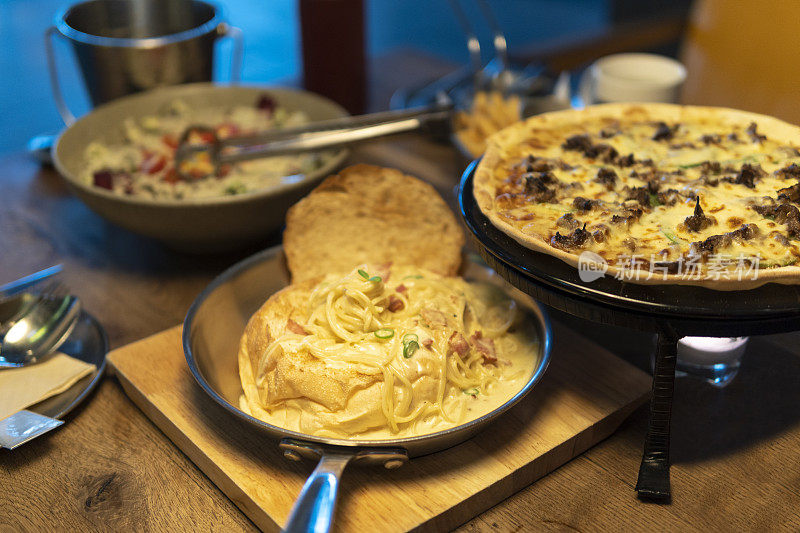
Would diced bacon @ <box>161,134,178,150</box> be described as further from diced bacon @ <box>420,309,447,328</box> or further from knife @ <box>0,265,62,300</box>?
diced bacon @ <box>420,309,447,328</box>

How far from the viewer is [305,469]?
1619 millimetres

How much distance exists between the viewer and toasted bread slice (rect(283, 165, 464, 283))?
2.05 m

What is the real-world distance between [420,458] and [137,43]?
206 cm

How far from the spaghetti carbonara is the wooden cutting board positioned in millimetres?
90

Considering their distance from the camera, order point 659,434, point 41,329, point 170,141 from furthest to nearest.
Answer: point 170,141
point 41,329
point 659,434

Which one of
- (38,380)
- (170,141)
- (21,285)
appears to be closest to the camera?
(38,380)

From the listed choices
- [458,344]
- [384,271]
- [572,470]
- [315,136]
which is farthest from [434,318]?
[315,136]

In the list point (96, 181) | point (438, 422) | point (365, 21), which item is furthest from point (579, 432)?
point (365, 21)

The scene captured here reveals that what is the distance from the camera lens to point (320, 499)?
1.34 meters

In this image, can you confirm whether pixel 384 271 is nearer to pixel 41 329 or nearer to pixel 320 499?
pixel 320 499

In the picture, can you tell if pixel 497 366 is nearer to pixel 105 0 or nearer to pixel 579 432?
pixel 579 432

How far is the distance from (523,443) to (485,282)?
1.70 ft

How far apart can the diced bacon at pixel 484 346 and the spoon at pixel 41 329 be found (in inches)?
43.1

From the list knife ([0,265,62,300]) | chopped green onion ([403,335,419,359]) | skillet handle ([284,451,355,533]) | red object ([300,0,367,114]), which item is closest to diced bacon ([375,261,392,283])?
chopped green onion ([403,335,419,359])
